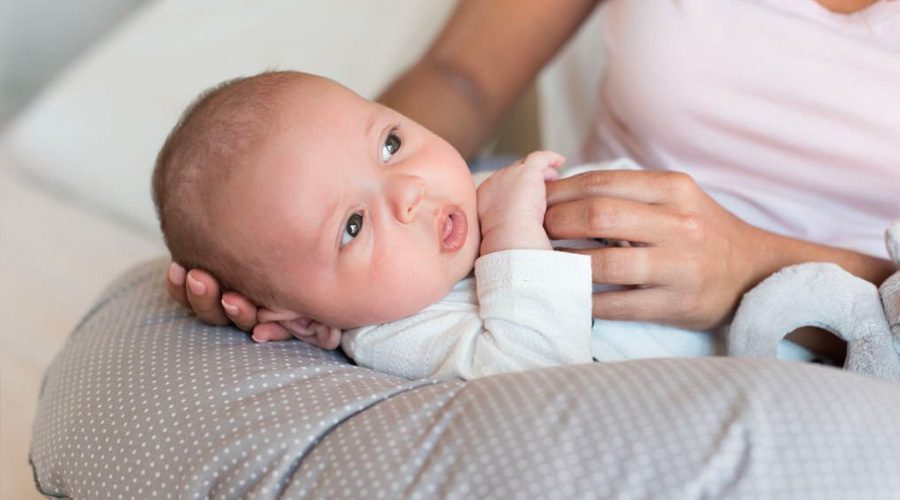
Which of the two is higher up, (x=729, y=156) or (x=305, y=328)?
(x=729, y=156)

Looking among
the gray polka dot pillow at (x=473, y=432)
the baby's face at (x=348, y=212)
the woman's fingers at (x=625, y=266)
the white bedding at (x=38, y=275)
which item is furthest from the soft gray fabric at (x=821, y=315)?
the white bedding at (x=38, y=275)

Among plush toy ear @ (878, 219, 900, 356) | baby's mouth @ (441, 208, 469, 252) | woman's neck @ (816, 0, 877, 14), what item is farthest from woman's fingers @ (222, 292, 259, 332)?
woman's neck @ (816, 0, 877, 14)

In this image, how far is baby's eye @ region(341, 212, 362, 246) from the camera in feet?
3.10

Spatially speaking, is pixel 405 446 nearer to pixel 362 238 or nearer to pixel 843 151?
pixel 362 238

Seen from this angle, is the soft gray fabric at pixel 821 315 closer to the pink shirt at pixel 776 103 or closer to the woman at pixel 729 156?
the woman at pixel 729 156

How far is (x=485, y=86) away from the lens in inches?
57.7

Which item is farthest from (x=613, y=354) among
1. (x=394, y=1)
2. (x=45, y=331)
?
(x=394, y=1)

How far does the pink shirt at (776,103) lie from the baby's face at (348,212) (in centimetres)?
36

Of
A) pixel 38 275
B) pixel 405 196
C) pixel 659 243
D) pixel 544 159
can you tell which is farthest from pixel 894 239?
pixel 38 275

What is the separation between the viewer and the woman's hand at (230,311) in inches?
38.1

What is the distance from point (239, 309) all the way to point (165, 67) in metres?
0.93

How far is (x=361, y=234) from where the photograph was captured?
3.08 feet

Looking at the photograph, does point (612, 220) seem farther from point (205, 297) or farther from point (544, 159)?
point (205, 297)

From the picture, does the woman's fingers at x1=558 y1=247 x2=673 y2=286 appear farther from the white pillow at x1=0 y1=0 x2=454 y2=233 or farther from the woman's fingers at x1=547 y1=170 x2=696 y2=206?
the white pillow at x1=0 y1=0 x2=454 y2=233
